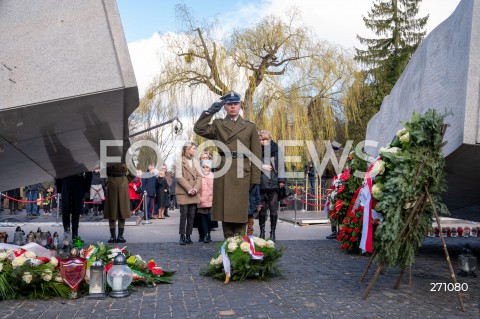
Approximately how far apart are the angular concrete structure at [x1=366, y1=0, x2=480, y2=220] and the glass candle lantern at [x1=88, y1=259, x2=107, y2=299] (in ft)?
13.0

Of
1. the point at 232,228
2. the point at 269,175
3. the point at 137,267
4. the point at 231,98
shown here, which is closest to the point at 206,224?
the point at 269,175

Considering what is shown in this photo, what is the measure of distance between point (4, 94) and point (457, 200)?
6.08m

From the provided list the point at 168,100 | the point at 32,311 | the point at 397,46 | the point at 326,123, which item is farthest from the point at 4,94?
the point at 397,46

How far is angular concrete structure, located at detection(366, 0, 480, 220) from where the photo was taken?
19.8 ft

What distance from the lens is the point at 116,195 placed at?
34.4 ft

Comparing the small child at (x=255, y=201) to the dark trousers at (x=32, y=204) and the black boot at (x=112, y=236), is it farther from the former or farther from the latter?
the dark trousers at (x=32, y=204)

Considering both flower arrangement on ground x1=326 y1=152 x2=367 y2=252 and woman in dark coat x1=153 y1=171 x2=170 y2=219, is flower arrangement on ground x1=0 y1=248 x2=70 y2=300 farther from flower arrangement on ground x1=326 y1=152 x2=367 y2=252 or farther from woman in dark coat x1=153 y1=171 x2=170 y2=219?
woman in dark coat x1=153 y1=171 x2=170 y2=219

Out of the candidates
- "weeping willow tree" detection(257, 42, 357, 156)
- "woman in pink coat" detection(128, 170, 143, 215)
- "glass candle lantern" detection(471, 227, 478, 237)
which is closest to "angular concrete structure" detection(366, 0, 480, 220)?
"glass candle lantern" detection(471, 227, 478, 237)

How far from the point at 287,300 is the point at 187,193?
209 inches

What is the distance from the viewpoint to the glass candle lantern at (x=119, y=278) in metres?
5.69

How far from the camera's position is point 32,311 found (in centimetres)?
512

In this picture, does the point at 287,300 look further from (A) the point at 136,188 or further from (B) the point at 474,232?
(A) the point at 136,188

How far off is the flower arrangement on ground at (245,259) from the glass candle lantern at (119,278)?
3.92 ft

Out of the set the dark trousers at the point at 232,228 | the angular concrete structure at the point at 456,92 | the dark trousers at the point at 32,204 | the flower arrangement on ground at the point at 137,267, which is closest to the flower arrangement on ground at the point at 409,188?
the angular concrete structure at the point at 456,92
